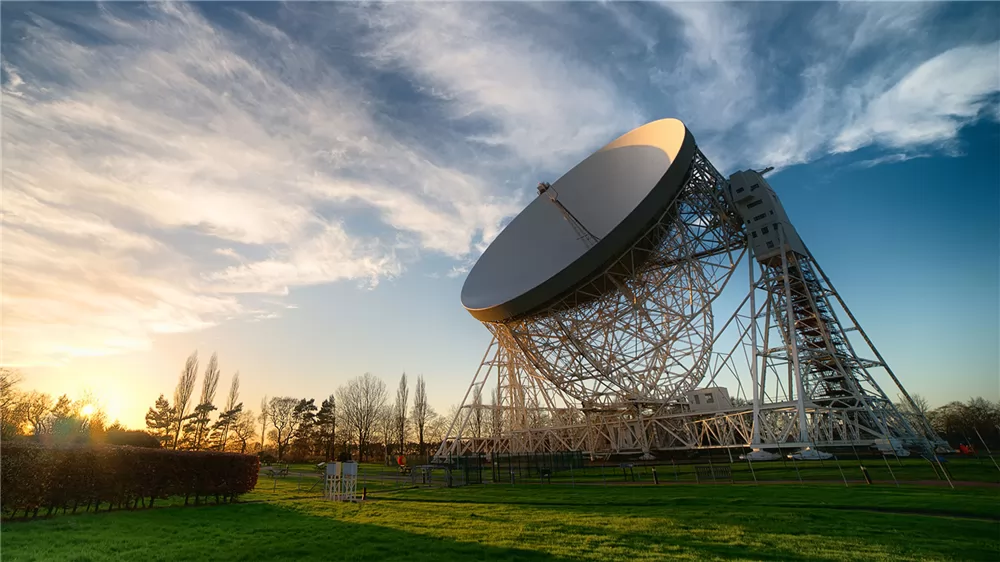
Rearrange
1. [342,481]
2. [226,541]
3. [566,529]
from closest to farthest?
[226,541], [566,529], [342,481]

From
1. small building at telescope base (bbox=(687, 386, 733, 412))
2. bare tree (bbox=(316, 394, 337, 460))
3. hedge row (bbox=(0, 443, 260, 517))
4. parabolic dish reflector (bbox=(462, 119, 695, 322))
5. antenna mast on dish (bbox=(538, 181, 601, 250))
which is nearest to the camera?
hedge row (bbox=(0, 443, 260, 517))

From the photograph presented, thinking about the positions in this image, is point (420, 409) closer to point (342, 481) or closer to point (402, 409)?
point (402, 409)

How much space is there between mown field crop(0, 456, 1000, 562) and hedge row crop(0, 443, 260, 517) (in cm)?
62

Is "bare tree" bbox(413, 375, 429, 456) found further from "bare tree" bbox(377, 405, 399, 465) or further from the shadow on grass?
the shadow on grass

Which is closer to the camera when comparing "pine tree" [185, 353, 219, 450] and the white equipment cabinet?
the white equipment cabinet

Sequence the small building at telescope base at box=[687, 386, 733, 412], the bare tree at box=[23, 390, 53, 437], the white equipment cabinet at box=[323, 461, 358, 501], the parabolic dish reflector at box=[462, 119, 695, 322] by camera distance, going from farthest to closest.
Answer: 1. the bare tree at box=[23, 390, 53, 437]
2. the small building at telescope base at box=[687, 386, 733, 412]
3. the parabolic dish reflector at box=[462, 119, 695, 322]
4. the white equipment cabinet at box=[323, 461, 358, 501]

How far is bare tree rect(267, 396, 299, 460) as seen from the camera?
56625mm

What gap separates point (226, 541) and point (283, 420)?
56226mm

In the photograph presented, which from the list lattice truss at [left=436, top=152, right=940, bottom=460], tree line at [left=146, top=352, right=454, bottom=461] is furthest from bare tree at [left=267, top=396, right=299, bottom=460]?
lattice truss at [left=436, top=152, right=940, bottom=460]

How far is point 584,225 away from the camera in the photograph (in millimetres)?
24828

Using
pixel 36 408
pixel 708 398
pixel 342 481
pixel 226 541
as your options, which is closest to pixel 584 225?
pixel 708 398

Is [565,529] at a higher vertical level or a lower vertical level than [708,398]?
lower

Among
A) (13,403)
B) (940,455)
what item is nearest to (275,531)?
(940,455)

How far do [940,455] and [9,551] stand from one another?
30.1 m
